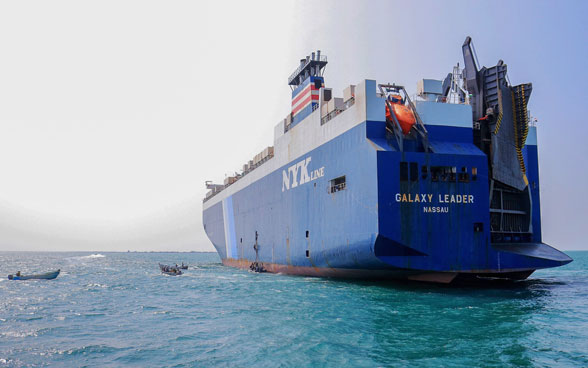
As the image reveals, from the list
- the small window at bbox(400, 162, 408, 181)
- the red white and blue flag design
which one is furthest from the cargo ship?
the red white and blue flag design

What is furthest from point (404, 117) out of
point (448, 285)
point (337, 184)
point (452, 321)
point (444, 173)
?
point (452, 321)

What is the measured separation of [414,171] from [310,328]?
9.98 metres

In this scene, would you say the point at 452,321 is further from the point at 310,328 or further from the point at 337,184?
the point at 337,184

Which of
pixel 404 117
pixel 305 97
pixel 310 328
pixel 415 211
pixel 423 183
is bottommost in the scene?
pixel 310 328

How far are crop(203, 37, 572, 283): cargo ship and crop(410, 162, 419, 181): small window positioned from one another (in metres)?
0.04

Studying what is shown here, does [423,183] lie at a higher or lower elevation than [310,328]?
higher

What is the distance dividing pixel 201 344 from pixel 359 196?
11.7m

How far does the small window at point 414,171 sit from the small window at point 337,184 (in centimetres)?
386

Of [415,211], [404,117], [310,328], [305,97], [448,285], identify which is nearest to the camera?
[310,328]

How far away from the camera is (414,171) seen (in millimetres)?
21688

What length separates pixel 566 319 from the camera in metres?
15.5

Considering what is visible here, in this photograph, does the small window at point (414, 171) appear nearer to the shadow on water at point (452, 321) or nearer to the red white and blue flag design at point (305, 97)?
the shadow on water at point (452, 321)

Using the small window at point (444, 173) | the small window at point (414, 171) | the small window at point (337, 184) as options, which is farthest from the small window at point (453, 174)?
the small window at point (337, 184)

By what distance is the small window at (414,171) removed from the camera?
21.6 meters
